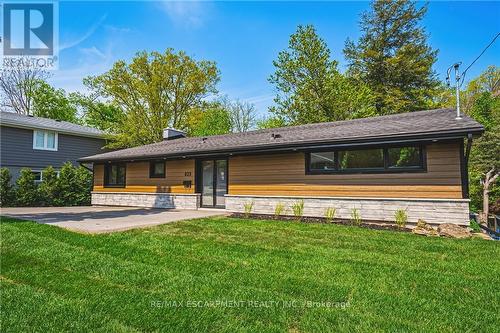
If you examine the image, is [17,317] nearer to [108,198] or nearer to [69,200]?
[108,198]

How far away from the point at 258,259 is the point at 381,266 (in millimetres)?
1750

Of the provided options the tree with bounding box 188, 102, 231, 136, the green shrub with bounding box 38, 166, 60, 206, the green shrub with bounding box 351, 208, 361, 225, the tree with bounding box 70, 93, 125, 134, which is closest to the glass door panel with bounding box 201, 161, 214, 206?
the green shrub with bounding box 351, 208, 361, 225

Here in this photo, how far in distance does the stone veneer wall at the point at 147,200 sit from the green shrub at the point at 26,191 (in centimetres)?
256

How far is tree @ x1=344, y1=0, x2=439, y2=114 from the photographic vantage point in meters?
21.3

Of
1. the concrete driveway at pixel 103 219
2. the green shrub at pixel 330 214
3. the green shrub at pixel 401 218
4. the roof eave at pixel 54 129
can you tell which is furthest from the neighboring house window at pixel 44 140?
the green shrub at pixel 401 218

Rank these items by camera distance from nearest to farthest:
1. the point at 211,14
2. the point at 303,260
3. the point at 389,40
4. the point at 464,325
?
1. the point at 464,325
2. the point at 303,260
3. the point at 211,14
4. the point at 389,40

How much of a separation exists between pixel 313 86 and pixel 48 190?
17.3 m

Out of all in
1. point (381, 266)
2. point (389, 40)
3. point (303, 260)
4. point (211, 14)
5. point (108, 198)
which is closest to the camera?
point (381, 266)

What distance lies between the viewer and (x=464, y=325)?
2.38 metres

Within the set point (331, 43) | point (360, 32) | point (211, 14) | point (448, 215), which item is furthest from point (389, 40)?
point (448, 215)

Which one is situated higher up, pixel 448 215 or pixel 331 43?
pixel 331 43

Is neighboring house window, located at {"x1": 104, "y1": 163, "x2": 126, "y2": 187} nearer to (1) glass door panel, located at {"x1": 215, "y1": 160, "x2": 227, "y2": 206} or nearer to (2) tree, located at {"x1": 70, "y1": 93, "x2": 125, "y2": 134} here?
(1) glass door panel, located at {"x1": 215, "y1": 160, "x2": 227, "y2": 206}

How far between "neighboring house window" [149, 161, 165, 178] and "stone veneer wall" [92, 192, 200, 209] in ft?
2.85

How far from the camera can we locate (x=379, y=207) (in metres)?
7.62
